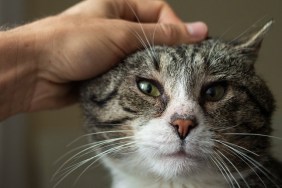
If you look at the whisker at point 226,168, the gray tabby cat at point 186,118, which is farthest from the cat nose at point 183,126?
the whisker at point 226,168

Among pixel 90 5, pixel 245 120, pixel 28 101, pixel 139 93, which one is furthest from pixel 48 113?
pixel 245 120

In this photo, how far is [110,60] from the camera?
1548 mm

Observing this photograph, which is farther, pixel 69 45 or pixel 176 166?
pixel 69 45

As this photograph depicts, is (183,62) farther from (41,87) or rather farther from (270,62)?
(270,62)

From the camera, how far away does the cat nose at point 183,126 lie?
1.24 m

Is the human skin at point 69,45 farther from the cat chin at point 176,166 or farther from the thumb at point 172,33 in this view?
the cat chin at point 176,166

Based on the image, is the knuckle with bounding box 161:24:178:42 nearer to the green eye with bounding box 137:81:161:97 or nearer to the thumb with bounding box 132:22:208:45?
the thumb with bounding box 132:22:208:45

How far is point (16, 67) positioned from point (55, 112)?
1056 mm

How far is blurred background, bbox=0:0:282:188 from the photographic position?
231 centimetres

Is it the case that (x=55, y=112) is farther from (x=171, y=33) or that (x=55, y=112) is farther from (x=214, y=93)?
(x=214, y=93)

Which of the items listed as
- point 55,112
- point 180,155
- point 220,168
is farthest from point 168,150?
point 55,112

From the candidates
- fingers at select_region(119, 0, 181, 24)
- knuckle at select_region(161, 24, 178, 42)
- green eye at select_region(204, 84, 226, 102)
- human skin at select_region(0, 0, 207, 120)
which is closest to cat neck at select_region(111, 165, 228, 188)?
green eye at select_region(204, 84, 226, 102)

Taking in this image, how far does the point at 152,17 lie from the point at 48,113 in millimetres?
1021

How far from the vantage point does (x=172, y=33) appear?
1.59 metres
